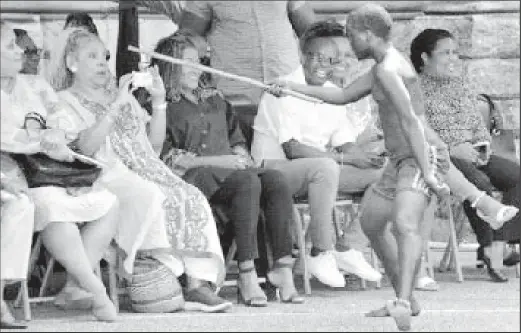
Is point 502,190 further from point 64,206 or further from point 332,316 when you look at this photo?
point 64,206

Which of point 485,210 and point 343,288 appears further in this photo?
point 343,288

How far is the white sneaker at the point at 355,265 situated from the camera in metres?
10.1

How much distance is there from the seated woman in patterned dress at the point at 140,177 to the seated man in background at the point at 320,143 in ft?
2.41

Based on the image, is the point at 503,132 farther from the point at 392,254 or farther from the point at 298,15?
the point at 392,254

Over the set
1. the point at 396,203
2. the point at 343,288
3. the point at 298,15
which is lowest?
the point at 343,288

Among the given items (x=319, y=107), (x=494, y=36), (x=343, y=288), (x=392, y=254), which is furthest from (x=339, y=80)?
(x=494, y=36)

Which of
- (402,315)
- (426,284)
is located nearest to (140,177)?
(402,315)

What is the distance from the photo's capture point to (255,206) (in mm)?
9336

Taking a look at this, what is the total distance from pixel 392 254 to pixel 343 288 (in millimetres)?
1712

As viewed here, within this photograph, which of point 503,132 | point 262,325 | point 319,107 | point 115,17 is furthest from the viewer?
point 115,17

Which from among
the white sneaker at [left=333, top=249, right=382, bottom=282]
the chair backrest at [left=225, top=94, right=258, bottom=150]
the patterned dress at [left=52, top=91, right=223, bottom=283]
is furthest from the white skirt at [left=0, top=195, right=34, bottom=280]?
the white sneaker at [left=333, top=249, right=382, bottom=282]

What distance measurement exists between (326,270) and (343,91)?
52.7 inches

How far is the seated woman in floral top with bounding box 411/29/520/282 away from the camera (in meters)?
10.8

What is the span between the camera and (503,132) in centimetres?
1140
